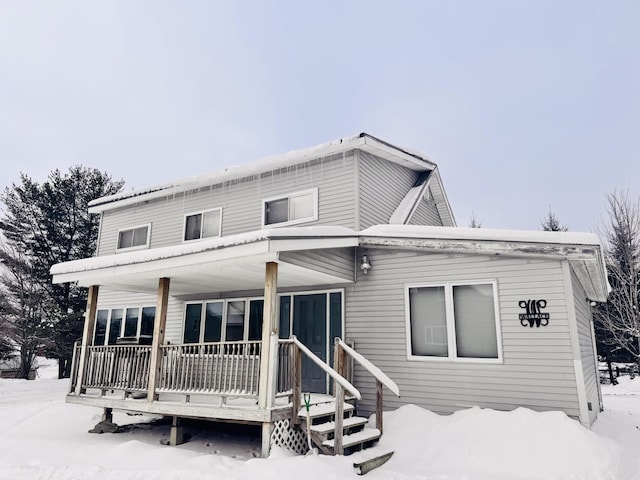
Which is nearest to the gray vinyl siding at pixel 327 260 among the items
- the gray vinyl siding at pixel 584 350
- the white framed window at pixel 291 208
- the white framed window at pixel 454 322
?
the white framed window at pixel 454 322

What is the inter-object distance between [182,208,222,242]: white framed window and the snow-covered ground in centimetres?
503

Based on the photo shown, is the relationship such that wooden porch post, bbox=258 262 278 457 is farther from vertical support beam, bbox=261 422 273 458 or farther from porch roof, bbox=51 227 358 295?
porch roof, bbox=51 227 358 295

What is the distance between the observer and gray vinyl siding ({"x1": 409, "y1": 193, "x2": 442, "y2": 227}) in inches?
457

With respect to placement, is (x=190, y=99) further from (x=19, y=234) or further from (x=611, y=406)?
(x=611, y=406)

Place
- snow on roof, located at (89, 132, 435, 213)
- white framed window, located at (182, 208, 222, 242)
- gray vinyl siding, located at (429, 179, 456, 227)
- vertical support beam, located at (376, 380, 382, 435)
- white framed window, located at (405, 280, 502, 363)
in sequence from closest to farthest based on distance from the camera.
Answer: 1. vertical support beam, located at (376, 380, 382, 435)
2. white framed window, located at (405, 280, 502, 363)
3. snow on roof, located at (89, 132, 435, 213)
4. white framed window, located at (182, 208, 222, 242)
5. gray vinyl siding, located at (429, 179, 456, 227)

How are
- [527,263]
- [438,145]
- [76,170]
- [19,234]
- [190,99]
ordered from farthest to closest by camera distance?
[438,145] → [190,99] → [76,170] → [19,234] → [527,263]

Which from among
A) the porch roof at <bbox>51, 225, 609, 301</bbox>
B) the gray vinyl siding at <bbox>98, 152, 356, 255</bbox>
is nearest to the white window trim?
the porch roof at <bbox>51, 225, 609, 301</bbox>

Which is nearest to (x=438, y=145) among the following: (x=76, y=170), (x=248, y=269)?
(x=76, y=170)

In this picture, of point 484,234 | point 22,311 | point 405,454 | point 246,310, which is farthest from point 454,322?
point 22,311

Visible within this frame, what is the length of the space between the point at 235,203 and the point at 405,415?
21.1 ft

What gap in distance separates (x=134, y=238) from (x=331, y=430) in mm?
9169

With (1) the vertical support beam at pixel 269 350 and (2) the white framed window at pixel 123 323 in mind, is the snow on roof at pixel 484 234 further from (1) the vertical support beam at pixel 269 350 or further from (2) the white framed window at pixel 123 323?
(2) the white framed window at pixel 123 323

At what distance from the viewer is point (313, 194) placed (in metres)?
9.88

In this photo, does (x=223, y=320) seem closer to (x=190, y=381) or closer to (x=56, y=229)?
(x=190, y=381)
